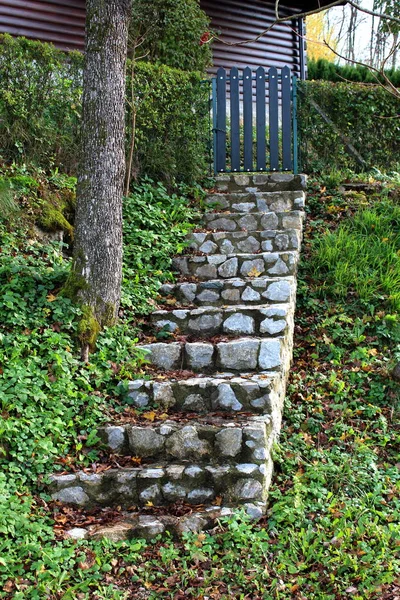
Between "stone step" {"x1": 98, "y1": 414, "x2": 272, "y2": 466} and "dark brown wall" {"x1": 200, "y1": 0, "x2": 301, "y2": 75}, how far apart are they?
9884mm

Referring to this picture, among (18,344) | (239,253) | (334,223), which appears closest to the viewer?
(18,344)

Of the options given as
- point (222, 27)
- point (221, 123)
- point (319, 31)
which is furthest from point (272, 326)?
point (319, 31)

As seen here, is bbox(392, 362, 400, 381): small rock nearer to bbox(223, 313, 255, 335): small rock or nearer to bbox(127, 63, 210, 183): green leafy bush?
bbox(223, 313, 255, 335): small rock

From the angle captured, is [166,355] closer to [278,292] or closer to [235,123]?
[278,292]

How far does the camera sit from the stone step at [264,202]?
779cm

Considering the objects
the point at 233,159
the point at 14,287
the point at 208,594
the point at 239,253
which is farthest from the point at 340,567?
the point at 233,159

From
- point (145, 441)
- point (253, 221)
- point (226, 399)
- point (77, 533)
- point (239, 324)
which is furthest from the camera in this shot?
point (253, 221)

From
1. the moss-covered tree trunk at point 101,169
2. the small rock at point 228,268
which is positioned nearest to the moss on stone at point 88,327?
the moss-covered tree trunk at point 101,169

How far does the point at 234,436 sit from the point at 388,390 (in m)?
1.69

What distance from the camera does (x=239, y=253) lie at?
696cm

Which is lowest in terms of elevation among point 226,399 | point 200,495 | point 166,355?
point 200,495

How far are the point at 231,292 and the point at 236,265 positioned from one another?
1.73 ft

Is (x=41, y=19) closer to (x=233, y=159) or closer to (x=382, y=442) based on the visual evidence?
(x=233, y=159)

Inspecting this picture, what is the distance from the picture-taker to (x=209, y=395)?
479cm
